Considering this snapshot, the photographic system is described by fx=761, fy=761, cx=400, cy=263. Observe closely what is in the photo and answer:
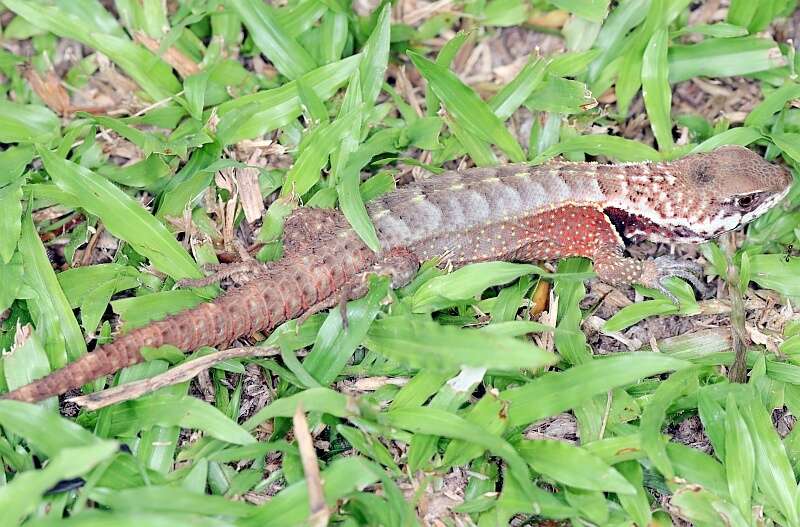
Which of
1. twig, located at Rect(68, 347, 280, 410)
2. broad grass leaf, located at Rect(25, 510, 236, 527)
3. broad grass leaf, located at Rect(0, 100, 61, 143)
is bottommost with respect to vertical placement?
broad grass leaf, located at Rect(25, 510, 236, 527)

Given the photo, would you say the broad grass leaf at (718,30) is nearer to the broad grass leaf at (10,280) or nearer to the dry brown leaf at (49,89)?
the dry brown leaf at (49,89)

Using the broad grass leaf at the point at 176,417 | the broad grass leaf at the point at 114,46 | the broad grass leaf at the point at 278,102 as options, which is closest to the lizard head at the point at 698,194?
the broad grass leaf at the point at 278,102

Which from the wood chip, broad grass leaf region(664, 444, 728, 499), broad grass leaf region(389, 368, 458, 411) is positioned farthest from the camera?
the wood chip

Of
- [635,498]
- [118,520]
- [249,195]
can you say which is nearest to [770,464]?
[635,498]

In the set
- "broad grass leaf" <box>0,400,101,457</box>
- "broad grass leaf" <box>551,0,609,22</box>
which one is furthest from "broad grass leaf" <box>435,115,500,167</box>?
"broad grass leaf" <box>0,400,101,457</box>

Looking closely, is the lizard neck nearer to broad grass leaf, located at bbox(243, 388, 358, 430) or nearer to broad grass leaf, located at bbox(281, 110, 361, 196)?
broad grass leaf, located at bbox(281, 110, 361, 196)

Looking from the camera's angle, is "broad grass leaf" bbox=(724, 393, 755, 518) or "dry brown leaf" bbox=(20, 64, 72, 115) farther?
"dry brown leaf" bbox=(20, 64, 72, 115)
